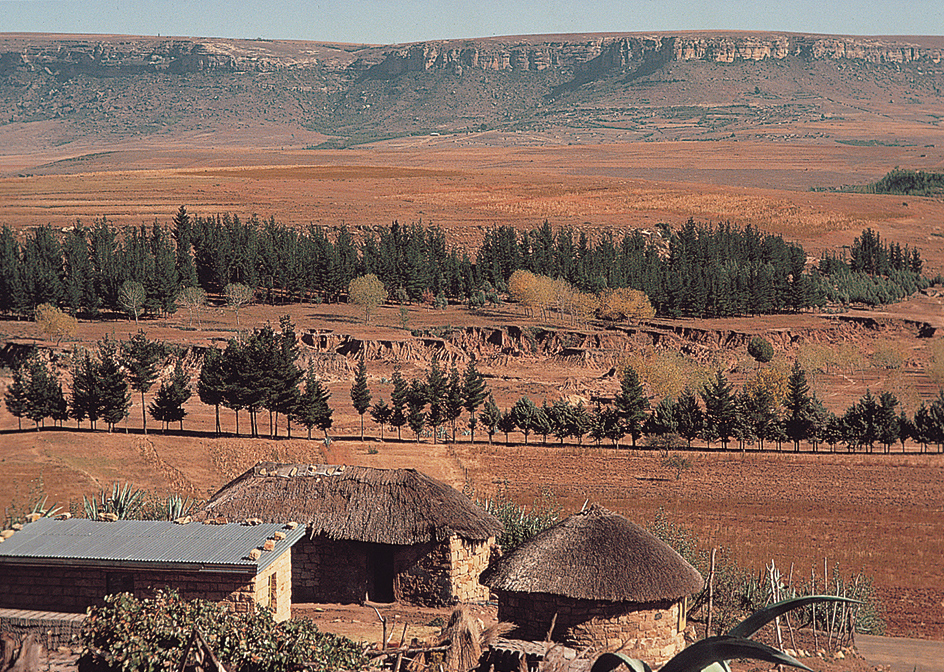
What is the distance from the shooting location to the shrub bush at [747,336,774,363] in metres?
74.6

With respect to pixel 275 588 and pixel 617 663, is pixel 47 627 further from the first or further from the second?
pixel 617 663

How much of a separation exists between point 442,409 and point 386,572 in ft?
104

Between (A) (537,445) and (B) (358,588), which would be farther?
(A) (537,445)

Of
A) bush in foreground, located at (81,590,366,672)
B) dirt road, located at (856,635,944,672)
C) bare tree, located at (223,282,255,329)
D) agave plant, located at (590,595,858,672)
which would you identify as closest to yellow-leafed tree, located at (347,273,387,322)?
bare tree, located at (223,282,255,329)

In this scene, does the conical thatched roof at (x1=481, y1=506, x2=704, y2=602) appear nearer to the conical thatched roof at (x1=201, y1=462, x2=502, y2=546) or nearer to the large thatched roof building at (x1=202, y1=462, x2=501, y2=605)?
the large thatched roof building at (x1=202, y1=462, x2=501, y2=605)

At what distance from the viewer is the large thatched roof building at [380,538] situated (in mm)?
23078

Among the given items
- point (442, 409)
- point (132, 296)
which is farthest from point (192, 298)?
point (442, 409)

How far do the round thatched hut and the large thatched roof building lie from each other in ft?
11.1

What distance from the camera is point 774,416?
53.7 meters

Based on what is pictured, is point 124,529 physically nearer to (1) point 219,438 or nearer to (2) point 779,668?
(2) point 779,668

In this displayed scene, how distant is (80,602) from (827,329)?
7020cm

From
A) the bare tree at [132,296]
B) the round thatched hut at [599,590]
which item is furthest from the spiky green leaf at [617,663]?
the bare tree at [132,296]

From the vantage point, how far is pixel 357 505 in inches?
936

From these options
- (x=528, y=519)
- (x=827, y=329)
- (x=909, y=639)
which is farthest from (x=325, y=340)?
(x=909, y=639)
